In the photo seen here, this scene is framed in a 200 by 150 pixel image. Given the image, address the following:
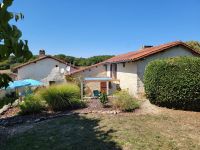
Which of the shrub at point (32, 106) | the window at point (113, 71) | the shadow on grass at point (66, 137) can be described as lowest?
the shadow on grass at point (66, 137)

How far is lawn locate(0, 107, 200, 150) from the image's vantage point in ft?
30.5

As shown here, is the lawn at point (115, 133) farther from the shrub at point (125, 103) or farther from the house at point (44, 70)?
the house at point (44, 70)

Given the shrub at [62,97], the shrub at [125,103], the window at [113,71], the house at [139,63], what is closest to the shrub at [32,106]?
the shrub at [62,97]

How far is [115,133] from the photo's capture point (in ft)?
34.5

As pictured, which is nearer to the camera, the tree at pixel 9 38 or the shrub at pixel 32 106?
the tree at pixel 9 38

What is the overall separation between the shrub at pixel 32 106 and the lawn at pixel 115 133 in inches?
123

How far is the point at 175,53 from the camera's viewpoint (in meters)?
22.2

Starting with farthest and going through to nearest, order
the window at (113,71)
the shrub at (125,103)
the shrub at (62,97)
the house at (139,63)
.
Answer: the window at (113,71), the house at (139,63), the shrub at (62,97), the shrub at (125,103)

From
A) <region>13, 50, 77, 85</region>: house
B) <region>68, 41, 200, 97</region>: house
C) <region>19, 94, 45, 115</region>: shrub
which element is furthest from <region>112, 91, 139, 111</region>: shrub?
<region>13, 50, 77, 85</region>: house

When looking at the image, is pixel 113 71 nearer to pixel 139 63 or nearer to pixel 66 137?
pixel 139 63

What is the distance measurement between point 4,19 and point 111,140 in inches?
285

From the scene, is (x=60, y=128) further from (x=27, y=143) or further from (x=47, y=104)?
(x=47, y=104)

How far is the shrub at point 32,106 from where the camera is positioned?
1653 centimetres

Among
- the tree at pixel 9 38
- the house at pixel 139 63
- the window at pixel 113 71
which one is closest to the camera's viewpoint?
the tree at pixel 9 38
